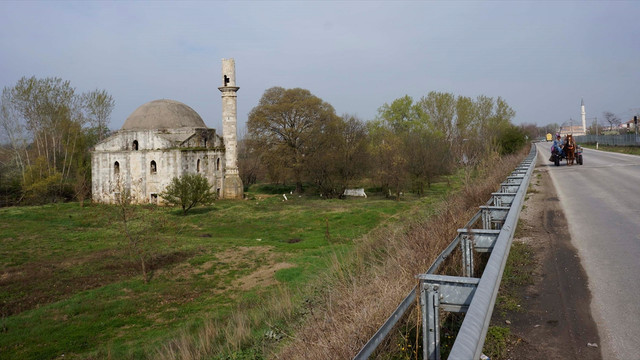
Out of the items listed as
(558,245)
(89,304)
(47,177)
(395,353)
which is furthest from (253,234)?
(47,177)

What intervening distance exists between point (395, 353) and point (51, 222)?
31.1 m

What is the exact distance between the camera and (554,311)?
4.60 meters

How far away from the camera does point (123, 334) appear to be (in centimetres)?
1148

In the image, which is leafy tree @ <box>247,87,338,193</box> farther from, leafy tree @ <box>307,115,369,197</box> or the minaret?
the minaret

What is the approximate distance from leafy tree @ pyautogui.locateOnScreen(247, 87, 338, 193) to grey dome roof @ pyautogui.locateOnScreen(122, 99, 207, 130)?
643 cm

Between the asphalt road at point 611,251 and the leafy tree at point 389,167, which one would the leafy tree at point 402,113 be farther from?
the asphalt road at point 611,251

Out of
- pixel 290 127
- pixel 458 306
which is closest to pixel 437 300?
pixel 458 306

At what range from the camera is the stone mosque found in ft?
126

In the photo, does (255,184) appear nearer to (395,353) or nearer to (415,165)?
(415,165)

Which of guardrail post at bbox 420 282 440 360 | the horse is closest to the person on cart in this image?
the horse

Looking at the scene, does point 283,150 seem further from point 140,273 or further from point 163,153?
point 140,273

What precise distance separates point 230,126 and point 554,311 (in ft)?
128

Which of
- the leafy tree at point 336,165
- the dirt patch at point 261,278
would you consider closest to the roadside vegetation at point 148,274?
the dirt patch at point 261,278

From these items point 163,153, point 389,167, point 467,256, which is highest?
point 163,153
